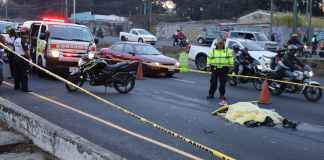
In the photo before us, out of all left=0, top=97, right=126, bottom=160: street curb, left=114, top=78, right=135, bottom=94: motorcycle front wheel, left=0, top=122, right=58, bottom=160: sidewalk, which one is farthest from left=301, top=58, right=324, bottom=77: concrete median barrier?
left=0, top=122, right=58, bottom=160: sidewalk

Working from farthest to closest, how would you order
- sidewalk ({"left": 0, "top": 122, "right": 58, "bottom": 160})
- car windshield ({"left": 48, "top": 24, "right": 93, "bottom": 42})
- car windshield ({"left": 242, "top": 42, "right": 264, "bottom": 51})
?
car windshield ({"left": 242, "top": 42, "right": 264, "bottom": 51}), car windshield ({"left": 48, "top": 24, "right": 93, "bottom": 42}), sidewalk ({"left": 0, "top": 122, "right": 58, "bottom": 160})

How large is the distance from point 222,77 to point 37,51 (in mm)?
7048

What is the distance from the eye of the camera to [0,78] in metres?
14.0

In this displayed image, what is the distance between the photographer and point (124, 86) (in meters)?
14.5

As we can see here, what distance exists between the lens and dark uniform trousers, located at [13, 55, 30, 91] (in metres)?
13.7

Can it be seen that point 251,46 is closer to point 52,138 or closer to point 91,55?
point 91,55

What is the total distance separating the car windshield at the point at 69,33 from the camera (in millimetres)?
17328

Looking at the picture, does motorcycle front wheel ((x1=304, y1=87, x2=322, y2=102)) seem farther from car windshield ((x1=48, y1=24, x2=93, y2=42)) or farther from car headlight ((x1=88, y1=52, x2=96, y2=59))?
car windshield ((x1=48, y1=24, x2=93, y2=42))

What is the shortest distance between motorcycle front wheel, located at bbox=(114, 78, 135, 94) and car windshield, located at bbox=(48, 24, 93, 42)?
3705 millimetres

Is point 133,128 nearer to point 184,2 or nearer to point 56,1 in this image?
point 56,1

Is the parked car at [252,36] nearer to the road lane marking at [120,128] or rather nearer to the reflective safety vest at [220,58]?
the reflective safety vest at [220,58]

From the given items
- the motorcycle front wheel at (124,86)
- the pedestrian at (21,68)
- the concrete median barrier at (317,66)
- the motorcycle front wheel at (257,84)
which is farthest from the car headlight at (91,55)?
the concrete median barrier at (317,66)

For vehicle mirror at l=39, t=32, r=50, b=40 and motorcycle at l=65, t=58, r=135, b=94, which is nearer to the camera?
motorcycle at l=65, t=58, r=135, b=94

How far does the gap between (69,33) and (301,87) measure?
25.6 feet
